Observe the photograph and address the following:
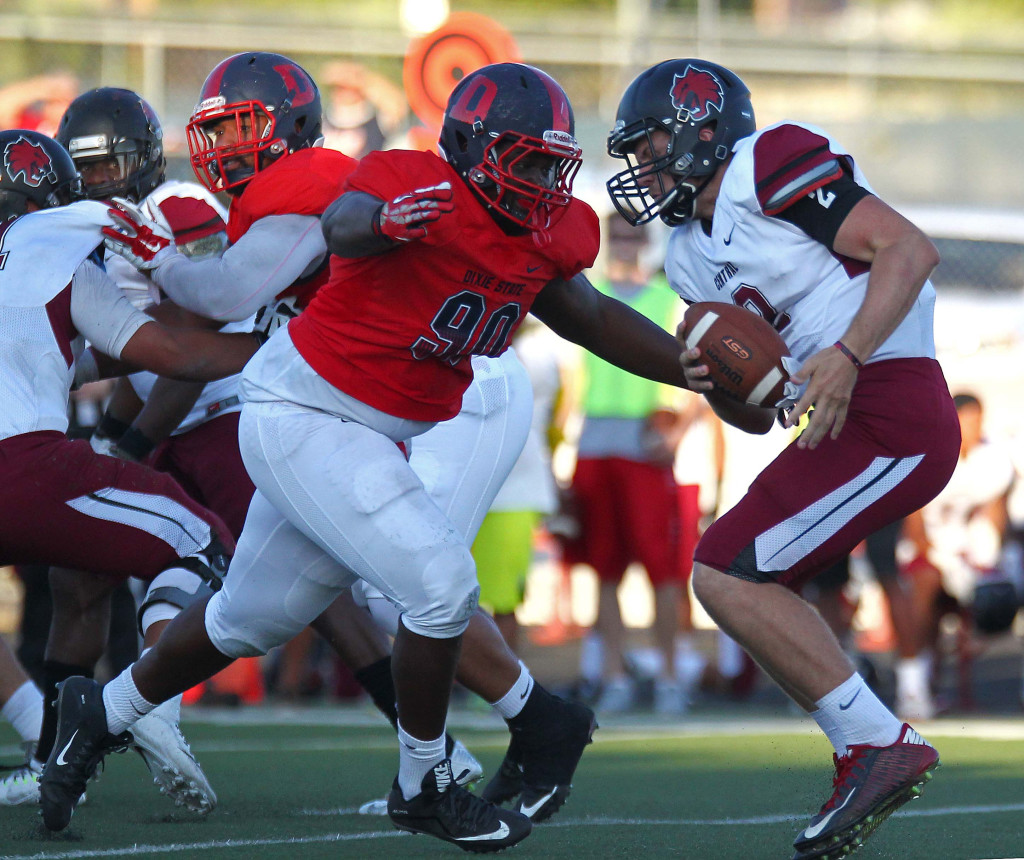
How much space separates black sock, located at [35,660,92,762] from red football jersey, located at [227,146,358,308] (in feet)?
4.63

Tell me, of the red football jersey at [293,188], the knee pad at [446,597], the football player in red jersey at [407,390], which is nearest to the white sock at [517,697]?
the football player in red jersey at [407,390]

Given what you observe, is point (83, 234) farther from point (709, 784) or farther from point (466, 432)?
point (709, 784)

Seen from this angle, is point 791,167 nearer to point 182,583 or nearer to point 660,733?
point 182,583

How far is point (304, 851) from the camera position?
3.55 m

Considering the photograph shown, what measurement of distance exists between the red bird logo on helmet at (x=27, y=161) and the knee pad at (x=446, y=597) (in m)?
1.79

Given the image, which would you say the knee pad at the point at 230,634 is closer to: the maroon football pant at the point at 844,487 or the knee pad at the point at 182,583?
the knee pad at the point at 182,583

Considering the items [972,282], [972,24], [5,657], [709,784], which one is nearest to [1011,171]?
[972,282]

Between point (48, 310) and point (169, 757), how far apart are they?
1.16 metres

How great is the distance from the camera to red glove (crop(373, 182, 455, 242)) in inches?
122

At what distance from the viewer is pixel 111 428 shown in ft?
16.0

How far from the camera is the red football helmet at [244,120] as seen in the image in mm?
4109

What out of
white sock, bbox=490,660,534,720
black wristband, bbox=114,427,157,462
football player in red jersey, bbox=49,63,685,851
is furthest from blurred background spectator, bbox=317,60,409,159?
football player in red jersey, bbox=49,63,685,851

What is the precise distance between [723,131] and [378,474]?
4.08 feet

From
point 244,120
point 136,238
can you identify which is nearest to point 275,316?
point 136,238
